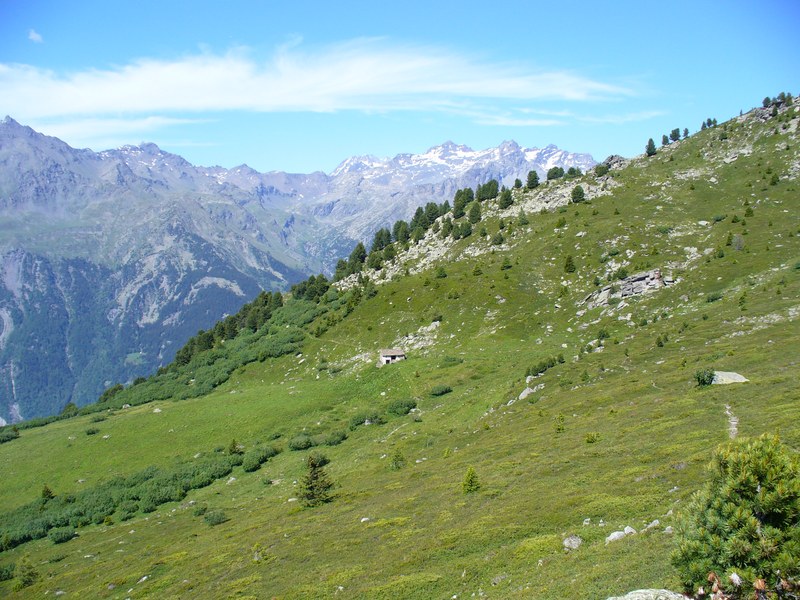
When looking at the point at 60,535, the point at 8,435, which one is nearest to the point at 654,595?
the point at 60,535

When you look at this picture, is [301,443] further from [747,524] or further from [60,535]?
[747,524]

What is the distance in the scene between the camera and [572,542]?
2281cm

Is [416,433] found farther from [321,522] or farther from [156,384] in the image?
[156,384]

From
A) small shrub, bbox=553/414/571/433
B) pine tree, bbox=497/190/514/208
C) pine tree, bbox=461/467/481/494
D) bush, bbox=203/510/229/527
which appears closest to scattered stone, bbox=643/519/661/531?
pine tree, bbox=461/467/481/494

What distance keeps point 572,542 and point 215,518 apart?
3707 centimetres

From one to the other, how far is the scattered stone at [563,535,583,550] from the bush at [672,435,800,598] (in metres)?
8.06

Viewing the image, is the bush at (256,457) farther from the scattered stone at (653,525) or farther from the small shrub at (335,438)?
the scattered stone at (653,525)

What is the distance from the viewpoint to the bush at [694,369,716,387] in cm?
4228

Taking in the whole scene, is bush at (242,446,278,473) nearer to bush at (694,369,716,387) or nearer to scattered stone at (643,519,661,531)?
bush at (694,369,716,387)

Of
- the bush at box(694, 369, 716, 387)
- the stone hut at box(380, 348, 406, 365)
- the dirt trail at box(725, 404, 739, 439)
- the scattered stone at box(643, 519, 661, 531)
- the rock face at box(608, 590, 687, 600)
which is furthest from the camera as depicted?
the stone hut at box(380, 348, 406, 365)

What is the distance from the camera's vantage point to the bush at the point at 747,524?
1338 cm

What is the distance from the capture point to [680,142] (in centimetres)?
14462

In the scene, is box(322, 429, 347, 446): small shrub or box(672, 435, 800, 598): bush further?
box(322, 429, 347, 446): small shrub

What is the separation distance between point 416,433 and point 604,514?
3787 cm
